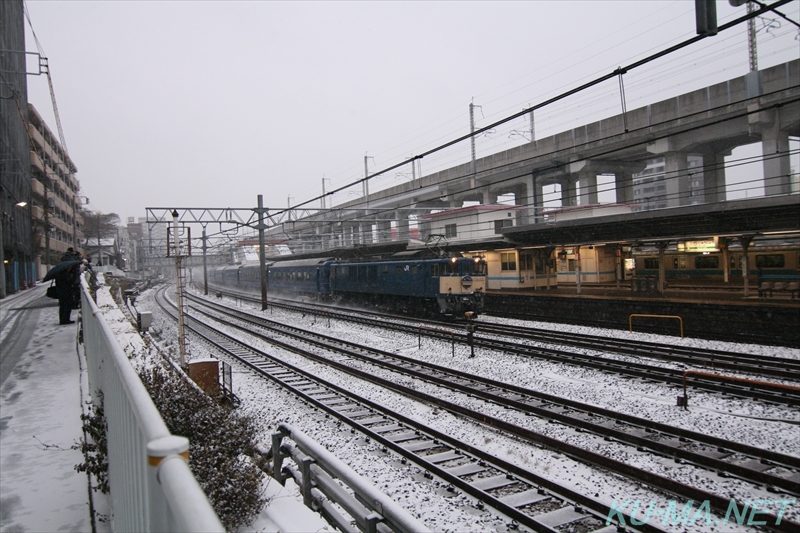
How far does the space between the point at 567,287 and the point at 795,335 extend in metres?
13.9

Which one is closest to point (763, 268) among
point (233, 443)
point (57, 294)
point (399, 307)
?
point (399, 307)

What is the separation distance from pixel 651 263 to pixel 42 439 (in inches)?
1114

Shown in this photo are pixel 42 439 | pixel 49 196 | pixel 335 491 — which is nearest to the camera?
pixel 335 491

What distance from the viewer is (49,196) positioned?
4306cm

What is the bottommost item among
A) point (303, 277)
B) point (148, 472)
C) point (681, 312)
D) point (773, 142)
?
point (681, 312)

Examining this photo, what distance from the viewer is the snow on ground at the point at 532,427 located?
5793 millimetres

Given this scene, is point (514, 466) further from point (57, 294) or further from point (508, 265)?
point (508, 265)

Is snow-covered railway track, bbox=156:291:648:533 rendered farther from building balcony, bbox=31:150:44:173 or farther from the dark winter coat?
building balcony, bbox=31:150:44:173

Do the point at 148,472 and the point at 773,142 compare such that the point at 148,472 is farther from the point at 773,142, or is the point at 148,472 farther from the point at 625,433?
the point at 773,142

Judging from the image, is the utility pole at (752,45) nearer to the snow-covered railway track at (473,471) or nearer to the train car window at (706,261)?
the train car window at (706,261)

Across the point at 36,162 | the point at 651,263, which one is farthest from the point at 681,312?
the point at 36,162

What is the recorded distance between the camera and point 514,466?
630cm

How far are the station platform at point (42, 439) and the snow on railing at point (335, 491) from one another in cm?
193

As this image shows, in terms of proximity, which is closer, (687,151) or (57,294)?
(57,294)
